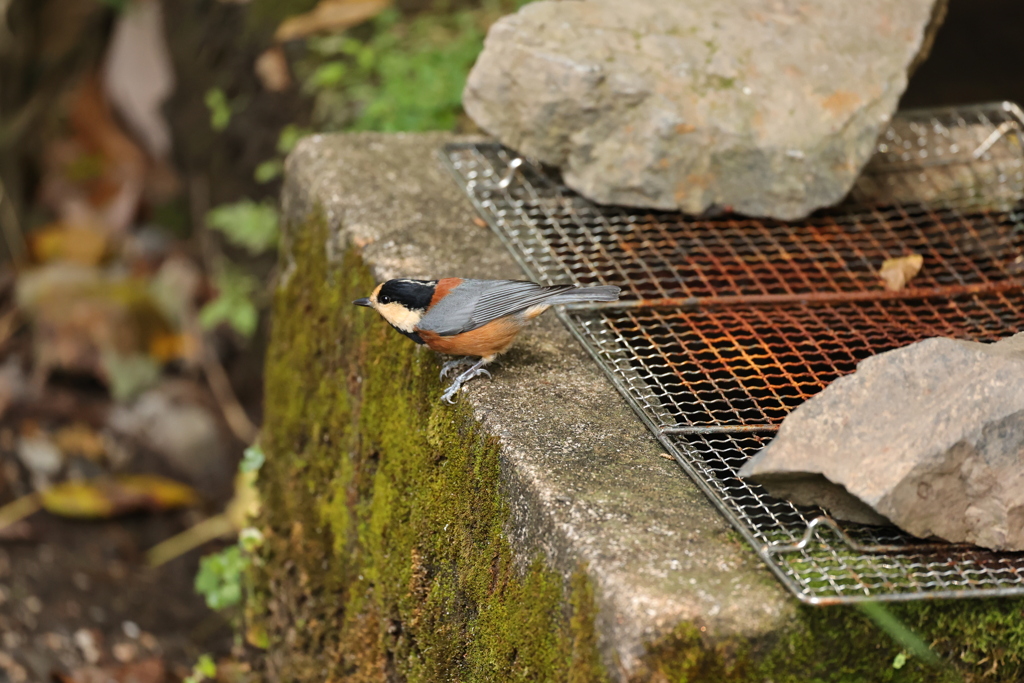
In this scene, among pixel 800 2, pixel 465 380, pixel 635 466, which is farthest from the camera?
pixel 800 2

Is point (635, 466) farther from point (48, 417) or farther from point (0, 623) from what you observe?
point (48, 417)

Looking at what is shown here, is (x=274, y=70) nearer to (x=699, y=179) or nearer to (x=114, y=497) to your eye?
(x=114, y=497)

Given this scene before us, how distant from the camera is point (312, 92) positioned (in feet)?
19.1

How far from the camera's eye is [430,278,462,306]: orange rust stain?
9.04 feet

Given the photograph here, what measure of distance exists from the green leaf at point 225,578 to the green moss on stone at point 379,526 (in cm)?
13

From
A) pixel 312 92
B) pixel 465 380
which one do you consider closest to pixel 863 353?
pixel 465 380

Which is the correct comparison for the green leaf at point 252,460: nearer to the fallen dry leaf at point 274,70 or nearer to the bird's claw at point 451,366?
the bird's claw at point 451,366

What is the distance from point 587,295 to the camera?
2.63 m

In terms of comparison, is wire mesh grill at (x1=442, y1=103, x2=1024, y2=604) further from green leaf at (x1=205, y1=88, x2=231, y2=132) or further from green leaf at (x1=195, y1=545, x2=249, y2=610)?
green leaf at (x1=205, y1=88, x2=231, y2=132)

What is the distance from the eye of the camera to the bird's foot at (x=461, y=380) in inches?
104

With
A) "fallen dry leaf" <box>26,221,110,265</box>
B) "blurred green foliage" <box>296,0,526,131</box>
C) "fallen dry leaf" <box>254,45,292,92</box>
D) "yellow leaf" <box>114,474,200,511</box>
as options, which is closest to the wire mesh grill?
"blurred green foliage" <box>296,0,526,131</box>

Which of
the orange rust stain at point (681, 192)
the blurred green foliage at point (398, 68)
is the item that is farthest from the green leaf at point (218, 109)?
the orange rust stain at point (681, 192)

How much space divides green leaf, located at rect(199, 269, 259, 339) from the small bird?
3492 mm

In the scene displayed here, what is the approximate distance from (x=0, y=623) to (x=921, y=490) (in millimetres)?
4395
